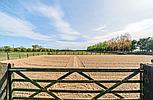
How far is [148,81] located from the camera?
→ 618 cm

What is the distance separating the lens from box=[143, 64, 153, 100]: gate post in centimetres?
598

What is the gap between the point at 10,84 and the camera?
22.0 ft

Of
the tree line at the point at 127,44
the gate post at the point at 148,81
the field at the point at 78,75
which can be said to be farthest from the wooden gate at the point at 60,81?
the tree line at the point at 127,44

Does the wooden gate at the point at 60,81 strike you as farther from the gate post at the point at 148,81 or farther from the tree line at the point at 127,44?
the tree line at the point at 127,44

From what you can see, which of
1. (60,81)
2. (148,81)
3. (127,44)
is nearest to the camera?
(148,81)

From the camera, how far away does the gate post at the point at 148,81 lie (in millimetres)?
5984

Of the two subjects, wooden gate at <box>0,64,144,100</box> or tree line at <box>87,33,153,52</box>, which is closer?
wooden gate at <box>0,64,144,100</box>

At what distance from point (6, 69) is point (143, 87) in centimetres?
447

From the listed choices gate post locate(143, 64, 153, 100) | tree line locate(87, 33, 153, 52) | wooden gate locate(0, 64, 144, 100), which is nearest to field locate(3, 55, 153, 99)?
wooden gate locate(0, 64, 144, 100)

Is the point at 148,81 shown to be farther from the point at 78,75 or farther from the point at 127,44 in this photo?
the point at 127,44

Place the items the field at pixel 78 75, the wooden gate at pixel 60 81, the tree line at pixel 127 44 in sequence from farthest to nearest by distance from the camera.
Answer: the tree line at pixel 127 44
the field at pixel 78 75
the wooden gate at pixel 60 81

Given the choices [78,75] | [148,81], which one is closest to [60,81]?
[148,81]

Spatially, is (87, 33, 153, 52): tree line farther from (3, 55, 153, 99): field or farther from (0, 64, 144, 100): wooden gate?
(0, 64, 144, 100): wooden gate

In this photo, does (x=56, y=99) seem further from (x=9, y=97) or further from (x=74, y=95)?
(x=74, y=95)
